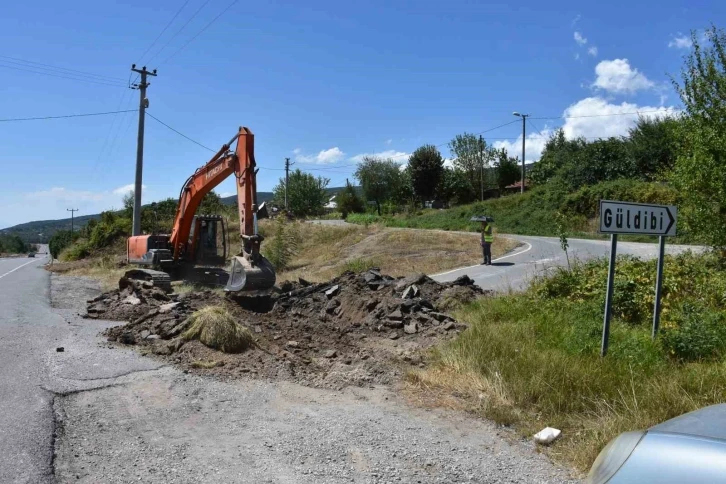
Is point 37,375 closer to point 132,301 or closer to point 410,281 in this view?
point 132,301

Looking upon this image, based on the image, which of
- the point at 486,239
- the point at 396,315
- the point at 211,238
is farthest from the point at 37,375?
the point at 486,239

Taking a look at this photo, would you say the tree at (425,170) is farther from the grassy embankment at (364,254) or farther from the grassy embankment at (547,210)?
the grassy embankment at (364,254)

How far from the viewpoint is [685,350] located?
6652 millimetres

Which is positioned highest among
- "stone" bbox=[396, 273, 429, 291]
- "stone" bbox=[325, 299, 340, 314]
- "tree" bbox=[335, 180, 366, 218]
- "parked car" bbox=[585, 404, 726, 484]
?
"tree" bbox=[335, 180, 366, 218]

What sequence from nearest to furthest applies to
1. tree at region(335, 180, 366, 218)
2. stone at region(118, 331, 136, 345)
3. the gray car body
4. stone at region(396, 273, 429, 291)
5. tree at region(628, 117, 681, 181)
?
the gray car body < stone at region(118, 331, 136, 345) < stone at region(396, 273, 429, 291) < tree at region(628, 117, 681, 181) < tree at region(335, 180, 366, 218)

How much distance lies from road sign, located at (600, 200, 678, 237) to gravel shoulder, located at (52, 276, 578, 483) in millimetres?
2430

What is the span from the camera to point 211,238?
2095 cm

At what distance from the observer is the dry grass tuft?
8.19m

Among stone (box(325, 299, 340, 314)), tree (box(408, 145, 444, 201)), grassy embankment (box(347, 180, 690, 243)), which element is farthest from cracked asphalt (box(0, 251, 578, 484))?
tree (box(408, 145, 444, 201))

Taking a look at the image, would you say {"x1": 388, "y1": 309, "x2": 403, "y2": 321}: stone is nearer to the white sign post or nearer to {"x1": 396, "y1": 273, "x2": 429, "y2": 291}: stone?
{"x1": 396, "y1": 273, "x2": 429, "y2": 291}: stone

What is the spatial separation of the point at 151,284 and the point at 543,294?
1011cm

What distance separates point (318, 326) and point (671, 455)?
863cm

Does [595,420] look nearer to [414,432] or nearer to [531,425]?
[531,425]

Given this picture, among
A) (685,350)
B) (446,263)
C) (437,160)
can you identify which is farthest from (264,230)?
(685,350)
